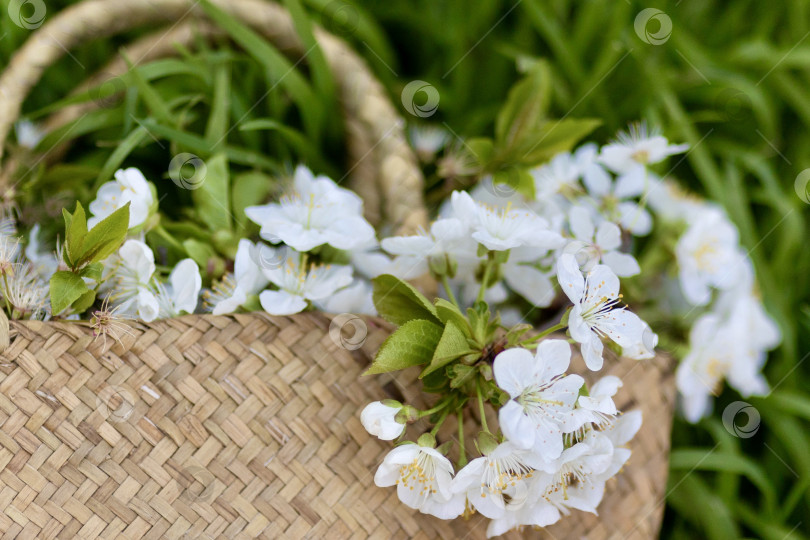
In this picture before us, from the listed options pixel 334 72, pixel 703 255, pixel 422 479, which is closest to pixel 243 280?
pixel 422 479

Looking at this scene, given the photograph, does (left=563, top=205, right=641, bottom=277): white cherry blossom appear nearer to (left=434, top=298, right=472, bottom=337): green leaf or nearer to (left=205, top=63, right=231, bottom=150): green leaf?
(left=434, top=298, right=472, bottom=337): green leaf

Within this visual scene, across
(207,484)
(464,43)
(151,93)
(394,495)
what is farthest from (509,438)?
(464,43)

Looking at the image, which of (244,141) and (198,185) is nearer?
(198,185)

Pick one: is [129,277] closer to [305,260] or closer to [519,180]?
[305,260]

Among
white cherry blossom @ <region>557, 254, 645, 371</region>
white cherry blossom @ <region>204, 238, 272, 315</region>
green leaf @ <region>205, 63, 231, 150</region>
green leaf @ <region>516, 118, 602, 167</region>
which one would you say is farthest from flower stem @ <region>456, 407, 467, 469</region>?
green leaf @ <region>205, 63, 231, 150</region>

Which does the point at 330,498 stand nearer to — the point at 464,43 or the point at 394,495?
the point at 394,495

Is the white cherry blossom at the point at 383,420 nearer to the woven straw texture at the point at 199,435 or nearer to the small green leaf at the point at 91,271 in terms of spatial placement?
the woven straw texture at the point at 199,435
